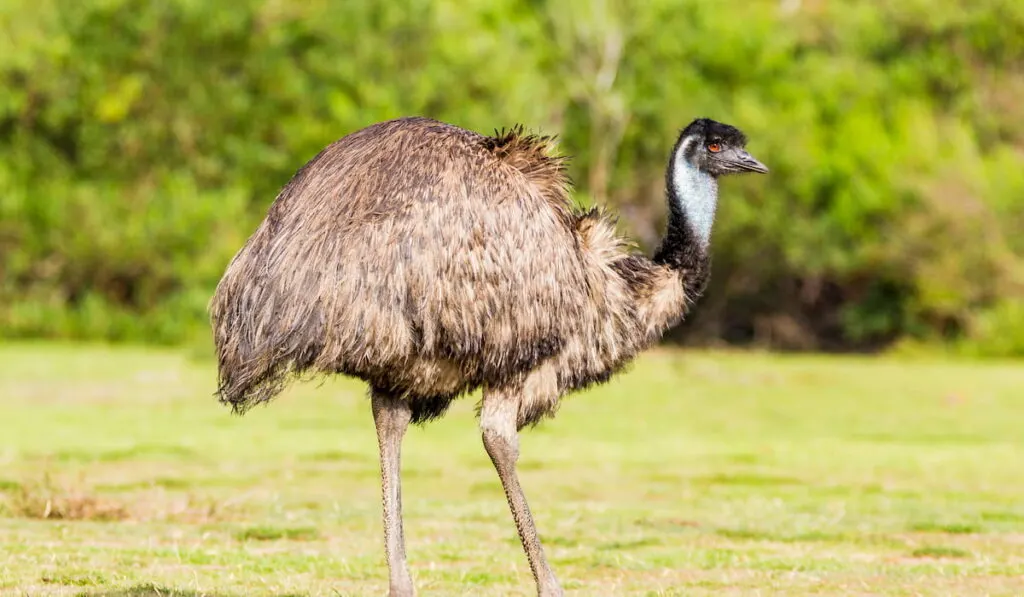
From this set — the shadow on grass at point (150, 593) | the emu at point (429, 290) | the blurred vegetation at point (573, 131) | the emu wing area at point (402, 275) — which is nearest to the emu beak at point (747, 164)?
the emu at point (429, 290)

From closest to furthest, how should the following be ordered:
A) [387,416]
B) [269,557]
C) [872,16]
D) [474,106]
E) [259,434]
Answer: [387,416] < [269,557] < [259,434] < [474,106] < [872,16]

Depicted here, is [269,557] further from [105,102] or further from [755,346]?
[755,346]

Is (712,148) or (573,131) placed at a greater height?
(573,131)

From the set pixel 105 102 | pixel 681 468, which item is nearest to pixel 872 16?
pixel 105 102

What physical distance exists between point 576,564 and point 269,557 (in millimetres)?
1481

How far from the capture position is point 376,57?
31.7 m

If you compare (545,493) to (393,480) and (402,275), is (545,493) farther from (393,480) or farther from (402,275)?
(402,275)

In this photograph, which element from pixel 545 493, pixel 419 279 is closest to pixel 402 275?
pixel 419 279

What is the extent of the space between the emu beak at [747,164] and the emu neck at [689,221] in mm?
186

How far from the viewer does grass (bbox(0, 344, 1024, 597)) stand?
309 inches

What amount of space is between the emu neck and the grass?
1400 millimetres

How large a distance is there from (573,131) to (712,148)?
29.8 metres

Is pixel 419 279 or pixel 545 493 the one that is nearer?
pixel 419 279

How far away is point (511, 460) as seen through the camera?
6742mm
